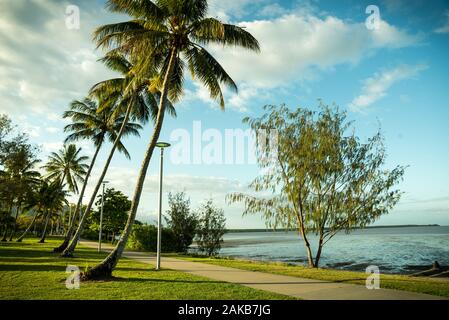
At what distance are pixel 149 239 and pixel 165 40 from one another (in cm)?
2285

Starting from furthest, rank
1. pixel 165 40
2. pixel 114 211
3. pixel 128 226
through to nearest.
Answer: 1. pixel 114 211
2. pixel 165 40
3. pixel 128 226

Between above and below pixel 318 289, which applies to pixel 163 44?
above

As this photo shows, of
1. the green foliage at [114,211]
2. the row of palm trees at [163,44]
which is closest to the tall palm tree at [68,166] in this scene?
the green foliage at [114,211]

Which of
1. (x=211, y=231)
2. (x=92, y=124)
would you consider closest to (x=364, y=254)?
(x=211, y=231)

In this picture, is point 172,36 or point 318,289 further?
point 172,36

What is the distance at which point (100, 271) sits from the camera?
10.8 meters

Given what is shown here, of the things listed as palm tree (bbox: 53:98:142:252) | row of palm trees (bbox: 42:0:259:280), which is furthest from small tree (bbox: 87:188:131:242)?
row of palm trees (bbox: 42:0:259:280)

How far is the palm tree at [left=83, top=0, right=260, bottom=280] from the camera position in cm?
1202

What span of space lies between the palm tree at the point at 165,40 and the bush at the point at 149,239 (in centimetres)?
1833

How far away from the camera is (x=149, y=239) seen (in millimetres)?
31141

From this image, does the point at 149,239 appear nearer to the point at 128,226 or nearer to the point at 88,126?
the point at 88,126
